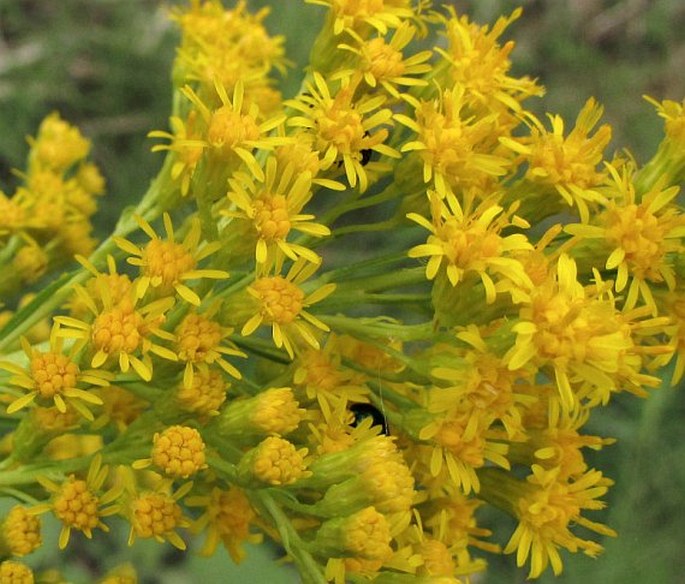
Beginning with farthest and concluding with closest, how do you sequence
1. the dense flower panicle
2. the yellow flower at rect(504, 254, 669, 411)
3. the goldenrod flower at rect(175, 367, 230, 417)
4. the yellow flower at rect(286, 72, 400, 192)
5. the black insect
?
the dense flower panicle
the black insect
the yellow flower at rect(286, 72, 400, 192)
the goldenrod flower at rect(175, 367, 230, 417)
the yellow flower at rect(504, 254, 669, 411)

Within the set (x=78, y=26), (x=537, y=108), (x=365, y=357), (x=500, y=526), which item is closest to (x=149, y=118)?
(x=78, y=26)

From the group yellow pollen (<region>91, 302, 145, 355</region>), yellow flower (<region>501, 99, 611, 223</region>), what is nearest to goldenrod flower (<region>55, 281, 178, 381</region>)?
yellow pollen (<region>91, 302, 145, 355</region>)

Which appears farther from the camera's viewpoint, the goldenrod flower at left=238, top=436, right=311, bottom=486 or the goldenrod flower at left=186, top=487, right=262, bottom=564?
the goldenrod flower at left=186, top=487, right=262, bottom=564

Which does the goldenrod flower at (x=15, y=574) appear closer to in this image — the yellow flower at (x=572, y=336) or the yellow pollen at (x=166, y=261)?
the yellow pollen at (x=166, y=261)

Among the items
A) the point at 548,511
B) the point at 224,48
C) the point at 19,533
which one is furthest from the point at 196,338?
the point at 224,48

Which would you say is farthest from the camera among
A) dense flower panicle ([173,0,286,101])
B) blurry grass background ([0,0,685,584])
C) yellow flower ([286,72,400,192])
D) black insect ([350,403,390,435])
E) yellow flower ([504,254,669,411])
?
blurry grass background ([0,0,685,584])

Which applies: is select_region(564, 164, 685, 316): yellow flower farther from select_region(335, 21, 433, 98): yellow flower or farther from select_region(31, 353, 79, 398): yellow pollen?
select_region(31, 353, 79, 398): yellow pollen

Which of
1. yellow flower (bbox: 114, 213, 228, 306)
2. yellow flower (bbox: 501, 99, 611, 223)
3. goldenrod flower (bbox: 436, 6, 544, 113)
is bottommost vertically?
yellow flower (bbox: 114, 213, 228, 306)

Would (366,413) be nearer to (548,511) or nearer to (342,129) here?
(548,511)

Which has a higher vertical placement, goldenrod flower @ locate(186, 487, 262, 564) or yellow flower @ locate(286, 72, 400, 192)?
yellow flower @ locate(286, 72, 400, 192)
